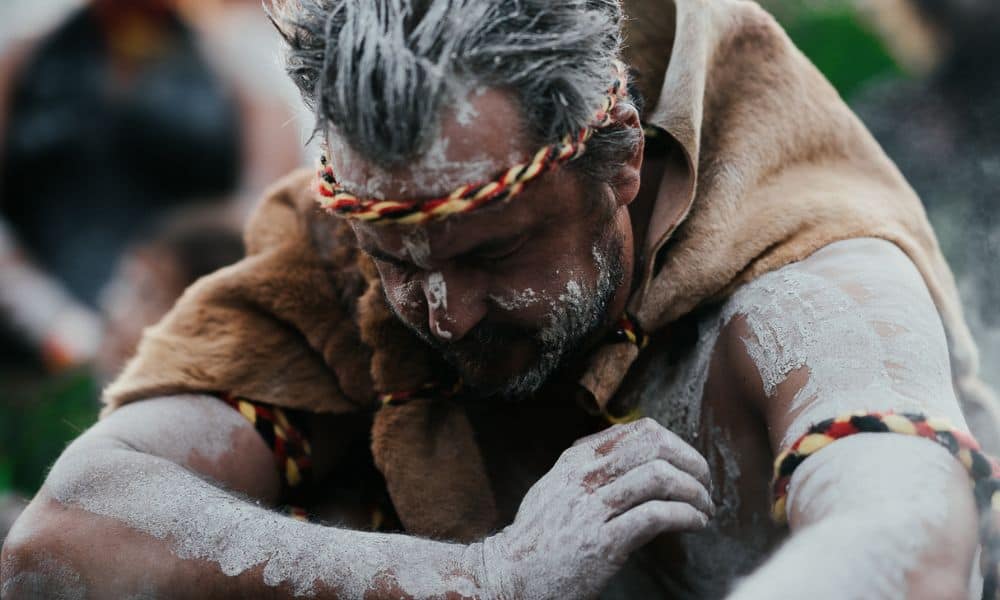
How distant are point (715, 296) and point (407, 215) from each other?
0.63 meters

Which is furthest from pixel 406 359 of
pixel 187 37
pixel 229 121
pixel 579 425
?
pixel 187 37

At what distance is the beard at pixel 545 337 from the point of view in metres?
2.23

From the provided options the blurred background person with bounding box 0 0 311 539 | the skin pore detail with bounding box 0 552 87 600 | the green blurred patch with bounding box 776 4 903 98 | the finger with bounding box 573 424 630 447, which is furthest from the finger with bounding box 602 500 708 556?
the green blurred patch with bounding box 776 4 903 98

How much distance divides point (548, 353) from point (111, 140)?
3179mm

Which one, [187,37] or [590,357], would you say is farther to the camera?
[187,37]

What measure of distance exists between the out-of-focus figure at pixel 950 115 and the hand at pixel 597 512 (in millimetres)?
2381

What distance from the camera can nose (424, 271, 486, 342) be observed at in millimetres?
2160

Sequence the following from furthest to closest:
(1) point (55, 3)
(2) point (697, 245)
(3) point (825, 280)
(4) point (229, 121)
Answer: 1. (1) point (55, 3)
2. (4) point (229, 121)
3. (2) point (697, 245)
4. (3) point (825, 280)

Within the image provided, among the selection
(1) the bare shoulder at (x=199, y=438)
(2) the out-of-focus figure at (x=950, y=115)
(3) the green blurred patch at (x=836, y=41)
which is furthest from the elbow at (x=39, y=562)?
(3) the green blurred patch at (x=836, y=41)

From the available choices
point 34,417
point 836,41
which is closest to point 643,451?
point 34,417

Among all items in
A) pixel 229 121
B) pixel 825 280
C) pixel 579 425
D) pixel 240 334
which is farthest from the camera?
pixel 229 121

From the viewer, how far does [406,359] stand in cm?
258

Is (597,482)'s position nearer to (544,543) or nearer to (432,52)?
(544,543)

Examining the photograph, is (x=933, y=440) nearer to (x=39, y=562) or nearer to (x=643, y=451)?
(x=643, y=451)
